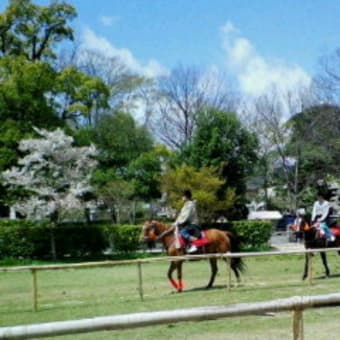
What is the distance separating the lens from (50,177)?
3120 cm

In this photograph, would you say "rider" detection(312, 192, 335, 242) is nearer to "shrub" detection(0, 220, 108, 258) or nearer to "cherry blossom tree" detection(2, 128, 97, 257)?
"shrub" detection(0, 220, 108, 258)

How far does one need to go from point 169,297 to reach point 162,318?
30.5 feet

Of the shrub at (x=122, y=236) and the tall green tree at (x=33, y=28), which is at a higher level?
the tall green tree at (x=33, y=28)

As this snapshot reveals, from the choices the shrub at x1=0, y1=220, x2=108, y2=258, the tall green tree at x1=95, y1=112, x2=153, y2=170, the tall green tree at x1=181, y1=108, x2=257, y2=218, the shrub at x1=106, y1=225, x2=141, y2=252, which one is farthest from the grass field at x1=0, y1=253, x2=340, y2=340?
the tall green tree at x1=95, y1=112, x2=153, y2=170

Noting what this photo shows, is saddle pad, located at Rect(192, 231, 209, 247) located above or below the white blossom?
below

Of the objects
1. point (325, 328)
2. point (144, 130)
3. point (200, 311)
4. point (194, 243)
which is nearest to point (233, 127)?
point (144, 130)

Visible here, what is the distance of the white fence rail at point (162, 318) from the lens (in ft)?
11.2

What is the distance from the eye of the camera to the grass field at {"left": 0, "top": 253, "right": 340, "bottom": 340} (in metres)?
5.50

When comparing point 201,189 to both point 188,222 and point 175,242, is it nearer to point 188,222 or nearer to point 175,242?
point 188,222

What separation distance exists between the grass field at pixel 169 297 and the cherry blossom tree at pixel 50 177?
875cm

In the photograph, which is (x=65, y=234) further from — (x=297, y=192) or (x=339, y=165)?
(x=297, y=192)

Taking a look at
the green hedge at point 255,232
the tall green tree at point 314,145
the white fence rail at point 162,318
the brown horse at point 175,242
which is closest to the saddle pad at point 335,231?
the brown horse at point 175,242

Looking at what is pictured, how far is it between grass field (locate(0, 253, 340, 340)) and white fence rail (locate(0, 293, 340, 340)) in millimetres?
583

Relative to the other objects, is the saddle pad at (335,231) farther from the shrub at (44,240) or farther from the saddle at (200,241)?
the shrub at (44,240)
